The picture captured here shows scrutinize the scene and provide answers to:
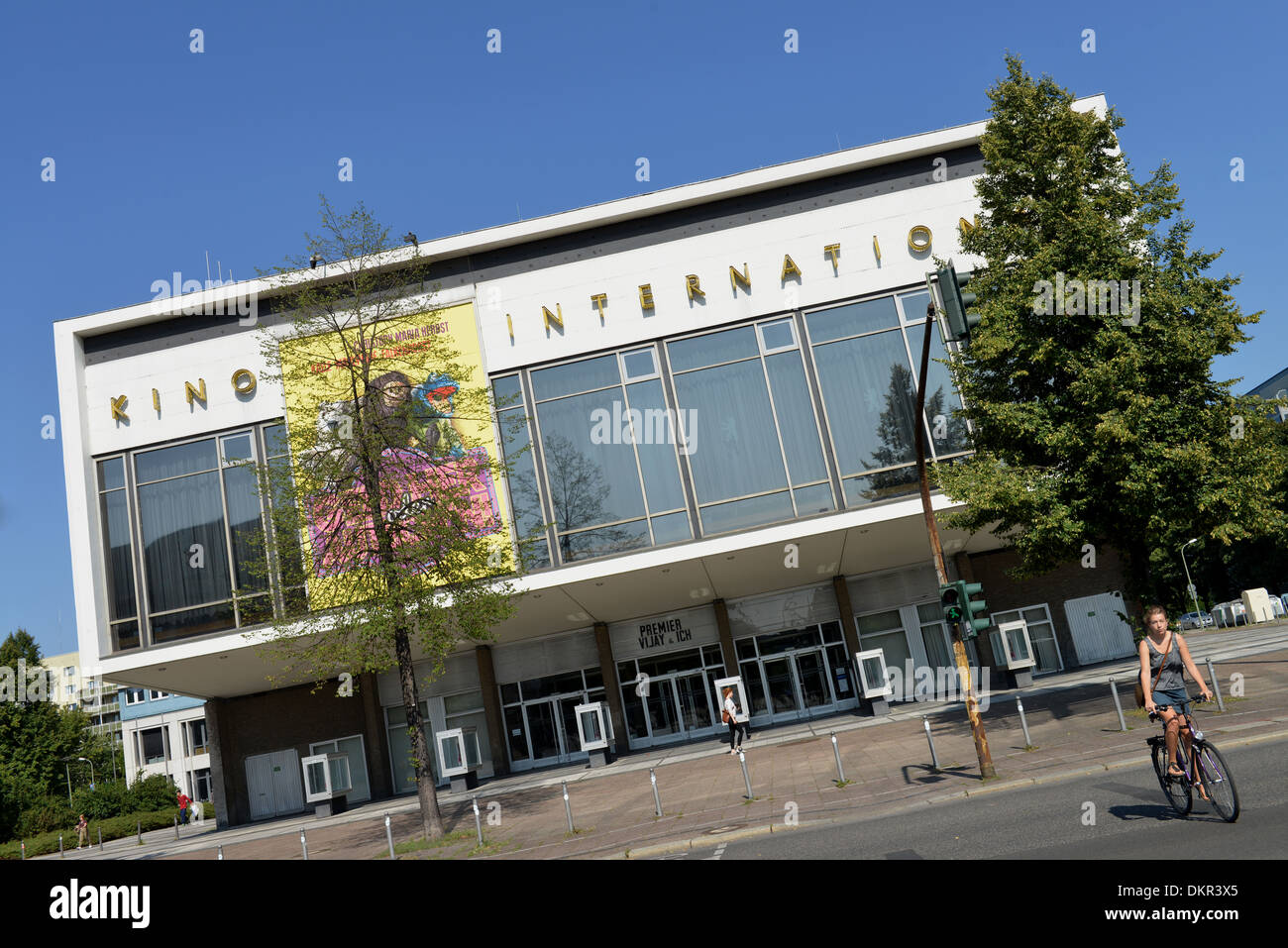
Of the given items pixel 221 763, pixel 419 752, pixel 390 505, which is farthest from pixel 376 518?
pixel 221 763

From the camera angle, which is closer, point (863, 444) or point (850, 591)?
point (863, 444)

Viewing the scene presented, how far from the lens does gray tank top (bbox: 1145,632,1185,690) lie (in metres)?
8.34

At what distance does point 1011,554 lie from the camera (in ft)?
96.5

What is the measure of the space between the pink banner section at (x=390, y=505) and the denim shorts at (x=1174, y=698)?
12633 millimetres

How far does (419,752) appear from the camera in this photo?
17.0 metres

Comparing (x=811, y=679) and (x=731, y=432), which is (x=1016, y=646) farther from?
(x=731, y=432)

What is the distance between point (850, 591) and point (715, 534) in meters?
6.86

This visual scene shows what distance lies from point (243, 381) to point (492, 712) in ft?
41.9

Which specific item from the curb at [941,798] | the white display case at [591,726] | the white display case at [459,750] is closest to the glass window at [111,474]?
the white display case at [459,750]

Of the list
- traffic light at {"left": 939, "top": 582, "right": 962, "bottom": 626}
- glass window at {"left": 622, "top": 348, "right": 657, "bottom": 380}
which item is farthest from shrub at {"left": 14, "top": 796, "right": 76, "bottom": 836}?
traffic light at {"left": 939, "top": 582, "right": 962, "bottom": 626}

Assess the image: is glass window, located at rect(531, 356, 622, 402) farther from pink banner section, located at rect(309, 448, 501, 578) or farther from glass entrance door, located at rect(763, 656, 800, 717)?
glass entrance door, located at rect(763, 656, 800, 717)

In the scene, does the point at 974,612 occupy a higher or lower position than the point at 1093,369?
lower
